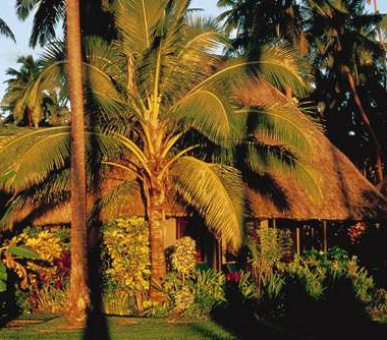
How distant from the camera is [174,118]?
13.2 metres

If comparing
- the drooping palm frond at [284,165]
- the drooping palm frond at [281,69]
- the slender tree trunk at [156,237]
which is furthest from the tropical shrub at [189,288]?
the drooping palm frond at [281,69]

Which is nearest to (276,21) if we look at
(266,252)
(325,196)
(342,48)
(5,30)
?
(342,48)

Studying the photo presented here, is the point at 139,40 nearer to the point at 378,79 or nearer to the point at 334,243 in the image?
the point at 334,243

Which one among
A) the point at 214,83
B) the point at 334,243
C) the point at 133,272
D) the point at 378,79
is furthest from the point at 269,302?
the point at 378,79

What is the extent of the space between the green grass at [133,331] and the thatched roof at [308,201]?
306 centimetres

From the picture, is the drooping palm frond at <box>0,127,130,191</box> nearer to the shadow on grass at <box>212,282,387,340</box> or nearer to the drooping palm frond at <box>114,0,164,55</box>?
the drooping palm frond at <box>114,0,164,55</box>

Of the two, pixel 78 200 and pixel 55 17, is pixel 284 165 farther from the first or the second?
pixel 55 17

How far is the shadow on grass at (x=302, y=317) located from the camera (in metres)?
11.5

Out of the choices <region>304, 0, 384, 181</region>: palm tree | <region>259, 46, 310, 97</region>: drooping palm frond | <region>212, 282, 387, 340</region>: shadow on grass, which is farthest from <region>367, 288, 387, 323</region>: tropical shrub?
<region>304, 0, 384, 181</region>: palm tree

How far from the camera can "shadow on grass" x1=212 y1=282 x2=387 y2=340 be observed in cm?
1152

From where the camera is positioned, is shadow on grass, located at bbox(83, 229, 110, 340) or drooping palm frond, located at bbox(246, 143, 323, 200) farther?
drooping palm frond, located at bbox(246, 143, 323, 200)

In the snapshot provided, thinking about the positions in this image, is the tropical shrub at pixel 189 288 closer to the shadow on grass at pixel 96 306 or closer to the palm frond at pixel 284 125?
the shadow on grass at pixel 96 306

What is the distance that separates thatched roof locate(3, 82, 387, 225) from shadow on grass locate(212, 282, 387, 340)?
7.18 ft

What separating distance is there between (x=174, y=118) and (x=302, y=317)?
14.2 feet
